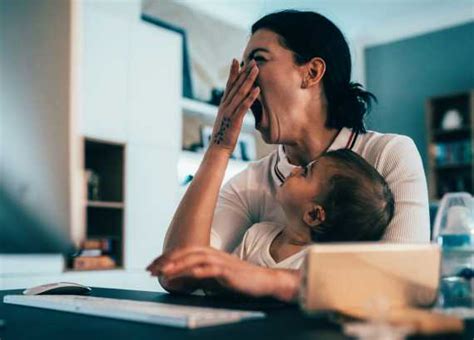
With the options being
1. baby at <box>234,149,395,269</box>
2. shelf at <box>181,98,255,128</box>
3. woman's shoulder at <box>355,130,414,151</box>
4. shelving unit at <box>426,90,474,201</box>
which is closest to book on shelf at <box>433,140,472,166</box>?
shelving unit at <box>426,90,474,201</box>

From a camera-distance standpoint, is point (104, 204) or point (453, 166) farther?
point (453, 166)

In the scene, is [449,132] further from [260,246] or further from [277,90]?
[260,246]

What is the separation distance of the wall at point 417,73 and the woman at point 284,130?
3573 millimetres

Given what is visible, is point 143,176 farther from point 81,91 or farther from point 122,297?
point 122,297

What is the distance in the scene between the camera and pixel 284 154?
143cm

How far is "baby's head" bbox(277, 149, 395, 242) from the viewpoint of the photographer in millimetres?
1034

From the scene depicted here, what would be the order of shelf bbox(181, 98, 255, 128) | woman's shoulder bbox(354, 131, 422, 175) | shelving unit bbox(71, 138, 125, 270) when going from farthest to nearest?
shelf bbox(181, 98, 255, 128), shelving unit bbox(71, 138, 125, 270), woman's shoulder bbox(354, 131, 422, 175)

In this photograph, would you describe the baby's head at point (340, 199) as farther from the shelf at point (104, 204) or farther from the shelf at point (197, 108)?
the shelf at point (197, 108)

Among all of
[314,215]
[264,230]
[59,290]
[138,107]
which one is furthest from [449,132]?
[59,290]

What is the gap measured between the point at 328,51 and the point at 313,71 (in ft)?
0.21

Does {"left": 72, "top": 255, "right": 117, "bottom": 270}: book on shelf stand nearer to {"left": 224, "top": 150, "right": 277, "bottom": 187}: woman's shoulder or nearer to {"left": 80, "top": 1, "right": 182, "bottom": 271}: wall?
{"left": 80, "top": 1, "right": 182, "bottom": 271}: wall

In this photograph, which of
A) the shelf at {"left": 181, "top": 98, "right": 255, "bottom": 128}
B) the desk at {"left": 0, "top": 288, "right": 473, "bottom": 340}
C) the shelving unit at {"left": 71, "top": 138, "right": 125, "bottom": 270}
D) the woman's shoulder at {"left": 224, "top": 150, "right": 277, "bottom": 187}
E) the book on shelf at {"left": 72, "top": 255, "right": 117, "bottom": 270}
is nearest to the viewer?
the desk at {"left": 0, "top": 288, "right": 473, "bottom": 340}

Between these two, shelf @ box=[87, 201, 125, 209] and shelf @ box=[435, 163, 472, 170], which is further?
shelf @ box=[435, 163, 472, 170]

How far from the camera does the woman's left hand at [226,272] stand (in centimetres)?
78
